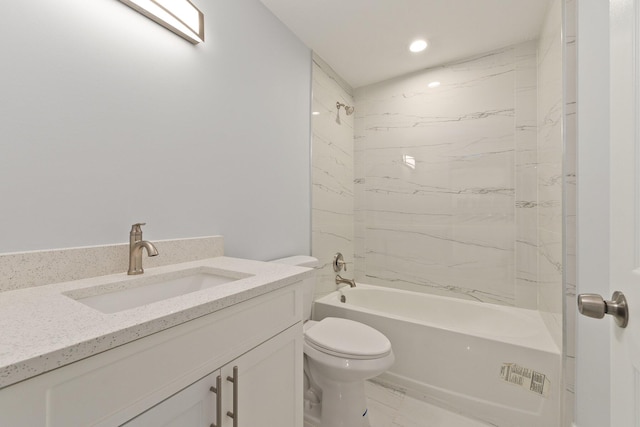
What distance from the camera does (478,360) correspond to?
156 centimetres

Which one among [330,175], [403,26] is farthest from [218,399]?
[403,26]

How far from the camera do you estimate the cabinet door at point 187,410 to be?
0.56m

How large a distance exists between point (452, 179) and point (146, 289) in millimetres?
2276

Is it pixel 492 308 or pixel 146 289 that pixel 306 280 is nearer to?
pixel 146 289

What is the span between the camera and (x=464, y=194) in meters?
2.23

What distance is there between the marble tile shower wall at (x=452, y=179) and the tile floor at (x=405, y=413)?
922 mm

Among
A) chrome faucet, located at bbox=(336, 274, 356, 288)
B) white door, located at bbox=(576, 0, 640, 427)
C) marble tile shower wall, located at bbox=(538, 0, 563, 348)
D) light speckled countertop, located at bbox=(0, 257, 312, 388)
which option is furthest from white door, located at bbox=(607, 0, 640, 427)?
chrome faucet, located at bbox=(336, 274, 356, 288)

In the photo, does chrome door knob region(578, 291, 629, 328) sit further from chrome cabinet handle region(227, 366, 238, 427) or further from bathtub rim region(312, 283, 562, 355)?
bathtub rim region(312, 283, 562, 355)

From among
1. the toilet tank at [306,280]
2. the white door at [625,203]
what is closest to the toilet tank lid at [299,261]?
the toilet tank at [306,280]

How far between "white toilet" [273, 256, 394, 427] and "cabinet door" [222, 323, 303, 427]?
1.23 ft

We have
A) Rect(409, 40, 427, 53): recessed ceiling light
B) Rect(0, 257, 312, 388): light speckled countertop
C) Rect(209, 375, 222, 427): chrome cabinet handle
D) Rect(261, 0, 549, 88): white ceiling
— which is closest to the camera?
Rect(0, 257, 312, 388): light speckled countertop

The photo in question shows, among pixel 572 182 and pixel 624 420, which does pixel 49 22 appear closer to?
pixel 624 420

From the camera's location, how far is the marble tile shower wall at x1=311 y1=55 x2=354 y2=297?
7.13ft

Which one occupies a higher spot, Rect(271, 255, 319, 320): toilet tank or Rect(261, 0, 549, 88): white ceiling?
Rect(261, 0, 549, 88): white ceiling
